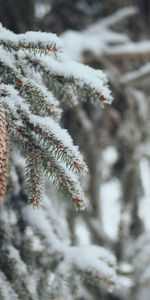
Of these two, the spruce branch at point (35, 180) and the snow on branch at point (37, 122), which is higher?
the snow on branch at point (37, 122)

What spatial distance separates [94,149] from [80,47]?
64 cm

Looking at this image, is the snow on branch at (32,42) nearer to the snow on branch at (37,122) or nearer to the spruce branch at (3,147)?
the snow on branch at (37,122)

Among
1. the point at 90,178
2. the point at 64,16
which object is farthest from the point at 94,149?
the point at 64,16

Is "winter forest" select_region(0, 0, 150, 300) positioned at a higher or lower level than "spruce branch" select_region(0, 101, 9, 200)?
higher

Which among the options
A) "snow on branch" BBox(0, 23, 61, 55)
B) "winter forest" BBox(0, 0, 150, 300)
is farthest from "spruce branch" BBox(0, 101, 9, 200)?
"snow on branch" BBox(0, 23, 61, 55)

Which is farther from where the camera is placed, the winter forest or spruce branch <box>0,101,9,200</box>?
the winter forest

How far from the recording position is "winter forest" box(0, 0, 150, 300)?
129cm

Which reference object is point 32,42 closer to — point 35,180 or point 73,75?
point 73,75

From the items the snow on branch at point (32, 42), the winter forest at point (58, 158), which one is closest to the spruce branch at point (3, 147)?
the winter forest at point (58, 158)

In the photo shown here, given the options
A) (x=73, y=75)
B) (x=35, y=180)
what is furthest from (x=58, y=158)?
(x=73, y=75)

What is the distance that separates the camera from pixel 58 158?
1.26m

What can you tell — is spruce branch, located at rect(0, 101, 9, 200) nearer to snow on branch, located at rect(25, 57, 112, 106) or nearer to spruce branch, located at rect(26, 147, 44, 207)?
spruce branch, located at rect(26, 147, 44, 207)

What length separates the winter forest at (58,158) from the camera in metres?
1.29

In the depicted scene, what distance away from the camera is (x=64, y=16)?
4.18 meters
